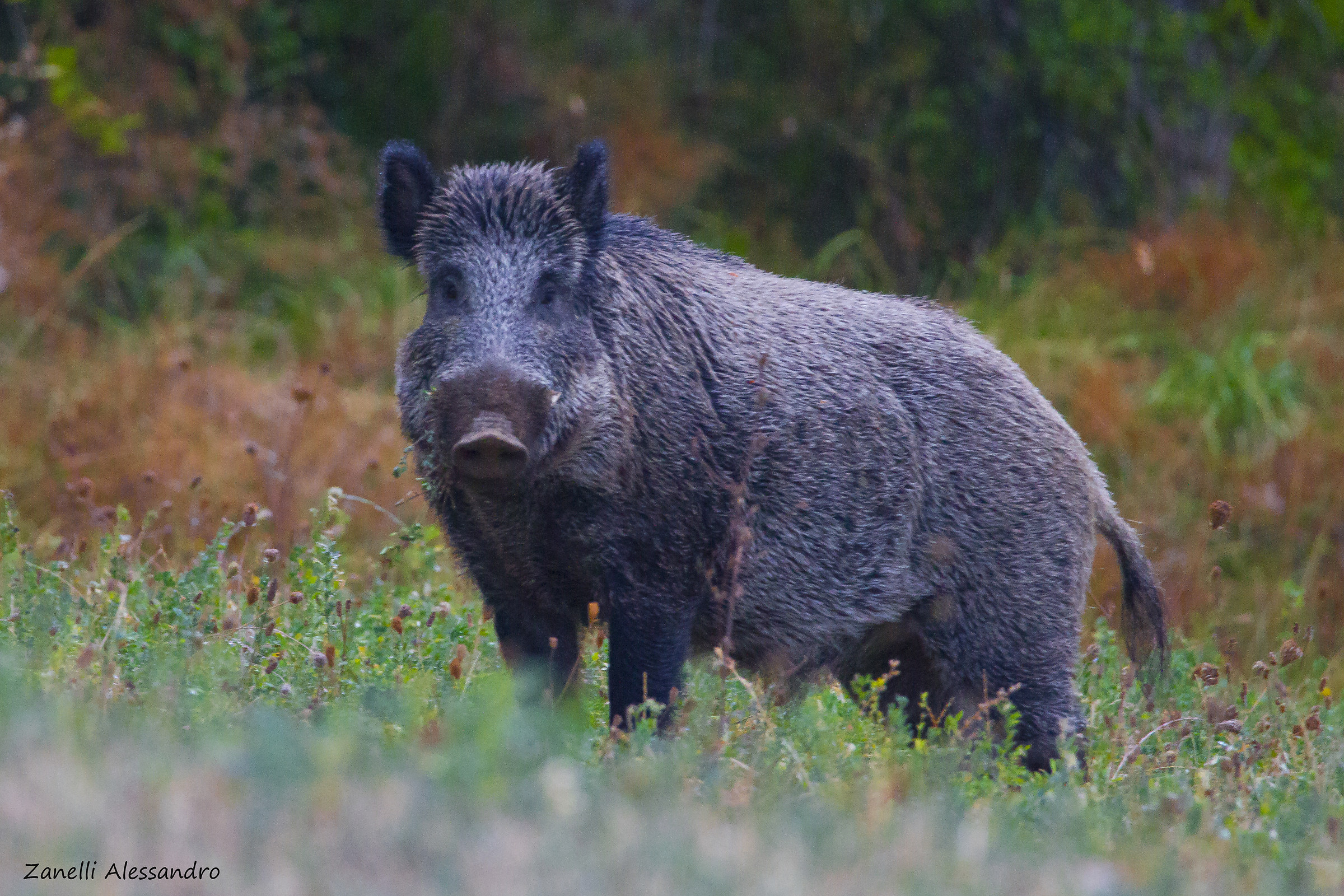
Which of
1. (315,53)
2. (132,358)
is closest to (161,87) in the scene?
(315,53)

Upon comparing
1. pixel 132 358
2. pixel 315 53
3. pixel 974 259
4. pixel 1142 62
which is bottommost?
pixel 132 358

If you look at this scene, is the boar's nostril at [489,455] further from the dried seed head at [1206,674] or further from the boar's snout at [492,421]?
the dried seed head at [1206,674]

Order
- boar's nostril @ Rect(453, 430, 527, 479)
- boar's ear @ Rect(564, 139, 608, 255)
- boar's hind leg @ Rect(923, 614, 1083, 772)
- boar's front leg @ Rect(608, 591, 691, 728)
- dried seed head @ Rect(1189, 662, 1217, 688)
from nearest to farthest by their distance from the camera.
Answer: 1. boar's nostril @ Rect(453, 430, 527, 479)
2. boar's front leg @ Rect(608, 591, 691, 728)
3. boar's ear @ Rect(564, 139, 608, 255)
4. dried seed head @ Rect(1189, 662, 1217, 688)
5. boar's hind leg @ Rect(923, 614, 1083, 772)

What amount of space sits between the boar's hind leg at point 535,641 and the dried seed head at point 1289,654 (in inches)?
82.0

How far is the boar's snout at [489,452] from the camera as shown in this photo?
3518mm

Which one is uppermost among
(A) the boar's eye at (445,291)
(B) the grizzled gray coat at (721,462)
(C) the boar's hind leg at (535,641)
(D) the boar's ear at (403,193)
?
(D) the boar's ear at (403,193)

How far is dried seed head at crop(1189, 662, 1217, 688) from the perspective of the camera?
4312mm

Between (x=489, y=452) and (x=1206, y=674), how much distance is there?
219cm

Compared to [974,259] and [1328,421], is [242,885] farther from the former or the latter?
[974,259]

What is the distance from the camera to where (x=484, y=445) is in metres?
3.53

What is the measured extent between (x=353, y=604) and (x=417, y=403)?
1314mm

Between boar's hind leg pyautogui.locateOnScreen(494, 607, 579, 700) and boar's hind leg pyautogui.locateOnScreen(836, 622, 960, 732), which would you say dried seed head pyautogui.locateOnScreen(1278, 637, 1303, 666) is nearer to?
boar's hind leg pyautogui.locateOnScreen(836, 622, 960, 732)

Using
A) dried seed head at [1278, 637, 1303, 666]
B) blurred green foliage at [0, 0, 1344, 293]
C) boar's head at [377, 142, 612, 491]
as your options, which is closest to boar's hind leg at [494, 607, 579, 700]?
boar's head at [377, 142, 612, 491]

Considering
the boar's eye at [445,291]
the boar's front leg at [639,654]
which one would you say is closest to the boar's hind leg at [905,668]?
the boar's front leg at [639,654]
